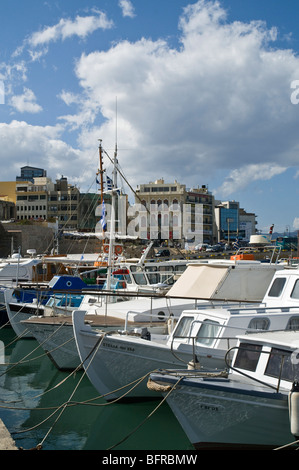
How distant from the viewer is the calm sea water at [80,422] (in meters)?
10.2

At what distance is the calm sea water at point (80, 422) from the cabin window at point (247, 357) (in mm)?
2030

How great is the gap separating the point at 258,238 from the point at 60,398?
1531 cm

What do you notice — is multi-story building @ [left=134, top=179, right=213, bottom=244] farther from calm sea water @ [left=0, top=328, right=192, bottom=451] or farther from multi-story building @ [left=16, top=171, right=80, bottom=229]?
calm sea water @ [left=0, top=328, right=192, bottom=451]

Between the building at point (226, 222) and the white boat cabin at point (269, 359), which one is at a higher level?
the building at point (226, 222)

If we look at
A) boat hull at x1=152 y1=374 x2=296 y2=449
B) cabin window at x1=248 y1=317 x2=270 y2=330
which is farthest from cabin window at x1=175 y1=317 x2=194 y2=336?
boat hull at x1=152 y1=374 x2=296 y2=449

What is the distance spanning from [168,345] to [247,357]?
2939mm

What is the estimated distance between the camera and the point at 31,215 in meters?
96.2

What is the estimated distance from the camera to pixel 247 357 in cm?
938

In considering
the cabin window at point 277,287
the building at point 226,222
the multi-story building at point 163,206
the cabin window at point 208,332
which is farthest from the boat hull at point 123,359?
the building at point 226,222

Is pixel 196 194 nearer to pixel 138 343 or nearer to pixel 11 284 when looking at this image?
pixel 11 284

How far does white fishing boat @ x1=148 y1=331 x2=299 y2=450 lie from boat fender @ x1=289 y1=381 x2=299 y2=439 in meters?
0.10

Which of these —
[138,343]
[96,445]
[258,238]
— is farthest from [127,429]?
[258,238]

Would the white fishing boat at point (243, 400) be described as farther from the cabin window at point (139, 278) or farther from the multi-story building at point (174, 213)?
the multi-story building at point (174, 213)

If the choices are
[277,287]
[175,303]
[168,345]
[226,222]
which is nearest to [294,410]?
[168,345]
